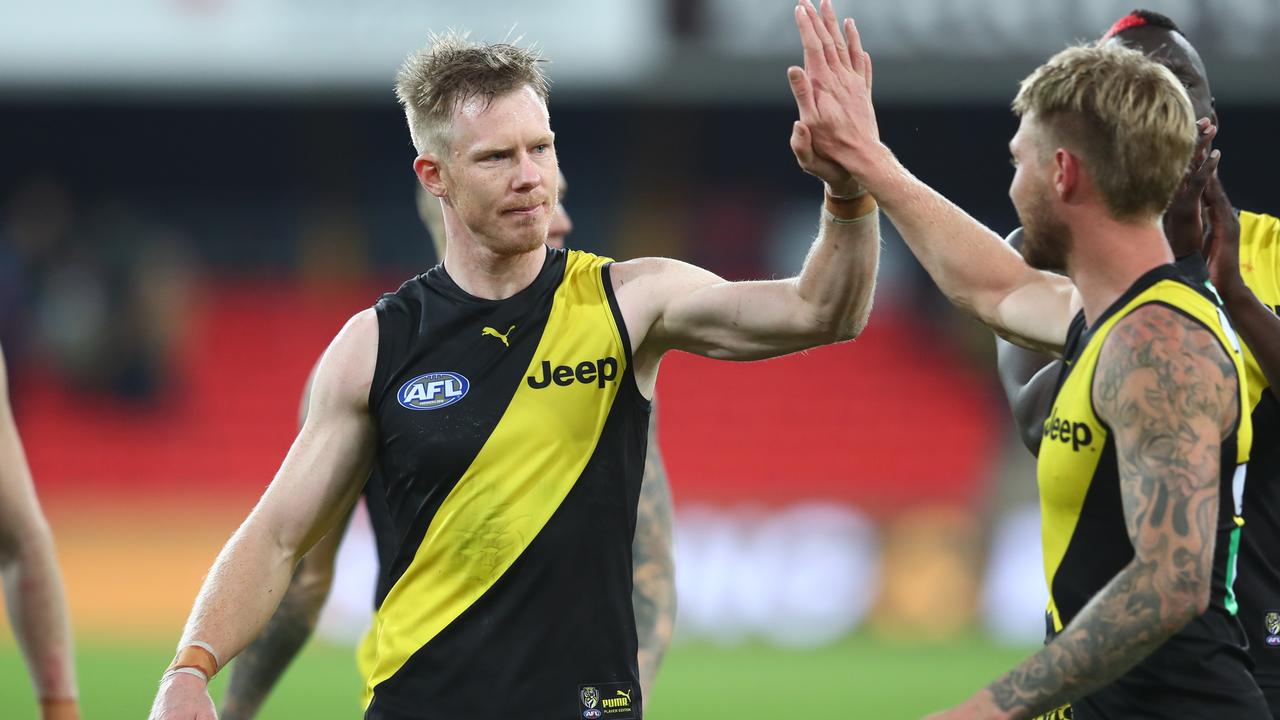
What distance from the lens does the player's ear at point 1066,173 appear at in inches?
145

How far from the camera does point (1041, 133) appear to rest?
3.74 m

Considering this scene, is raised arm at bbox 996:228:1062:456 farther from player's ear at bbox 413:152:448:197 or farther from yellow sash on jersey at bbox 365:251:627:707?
player's ear at bbox 413:152:448:197

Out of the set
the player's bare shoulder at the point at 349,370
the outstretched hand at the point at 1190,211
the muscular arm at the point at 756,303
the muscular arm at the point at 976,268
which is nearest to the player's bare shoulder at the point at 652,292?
the muscular arm at the point at 756,303

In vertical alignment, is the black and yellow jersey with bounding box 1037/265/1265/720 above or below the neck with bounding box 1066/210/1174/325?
below

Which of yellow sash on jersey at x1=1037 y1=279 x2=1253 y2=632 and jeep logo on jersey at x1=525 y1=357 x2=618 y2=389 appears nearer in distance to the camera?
yellow sash on jersey at x1=1037 y1=279 x2=1253 y2=632

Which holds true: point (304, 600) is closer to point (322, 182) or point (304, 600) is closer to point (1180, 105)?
point (1180, 105)

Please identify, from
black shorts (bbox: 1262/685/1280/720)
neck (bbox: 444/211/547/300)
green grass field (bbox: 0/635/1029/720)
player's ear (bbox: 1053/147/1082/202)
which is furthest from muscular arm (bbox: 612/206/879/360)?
green grass field (bbox: 0/635/1029/720)

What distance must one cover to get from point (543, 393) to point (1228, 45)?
44.4 feet

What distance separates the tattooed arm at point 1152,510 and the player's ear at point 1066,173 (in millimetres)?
358

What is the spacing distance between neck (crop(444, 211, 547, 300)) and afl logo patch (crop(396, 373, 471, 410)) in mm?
269

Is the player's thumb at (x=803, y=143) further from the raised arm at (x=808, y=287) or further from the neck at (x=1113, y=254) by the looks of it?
the neck at (x=1113, y=254)

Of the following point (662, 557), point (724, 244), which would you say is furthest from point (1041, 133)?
point (724, 244)

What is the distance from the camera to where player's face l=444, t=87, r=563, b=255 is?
174 inches

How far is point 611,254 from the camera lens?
20.8 meters
